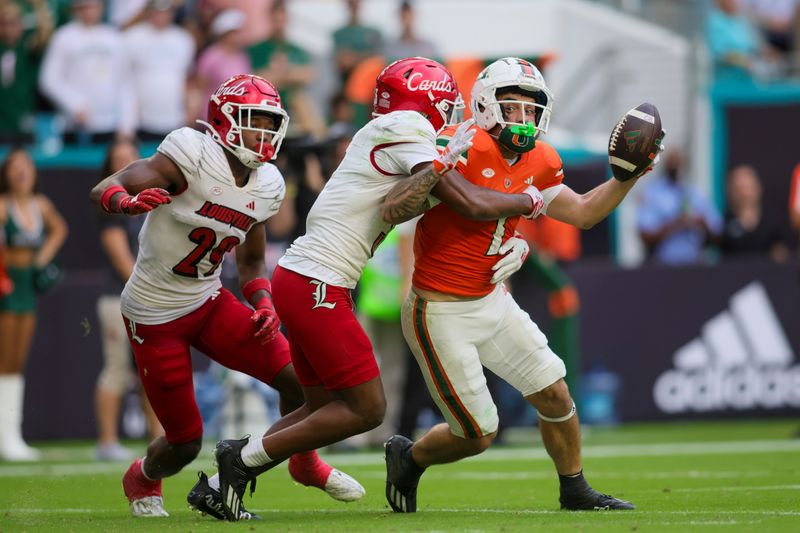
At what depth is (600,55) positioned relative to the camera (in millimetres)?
16703

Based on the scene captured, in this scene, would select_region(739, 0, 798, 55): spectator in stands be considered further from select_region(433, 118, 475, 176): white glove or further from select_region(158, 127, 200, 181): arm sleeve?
select_region(158, 127, 200, 181): arm sleeve

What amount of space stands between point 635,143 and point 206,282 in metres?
2.29

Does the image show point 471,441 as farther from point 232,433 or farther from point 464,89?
point 464,89

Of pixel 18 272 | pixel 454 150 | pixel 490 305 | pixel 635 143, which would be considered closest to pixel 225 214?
pixel 454 150

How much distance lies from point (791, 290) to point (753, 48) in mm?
4814

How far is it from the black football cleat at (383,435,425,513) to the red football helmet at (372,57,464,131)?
169 centimetres

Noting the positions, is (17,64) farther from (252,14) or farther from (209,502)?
(209,502)

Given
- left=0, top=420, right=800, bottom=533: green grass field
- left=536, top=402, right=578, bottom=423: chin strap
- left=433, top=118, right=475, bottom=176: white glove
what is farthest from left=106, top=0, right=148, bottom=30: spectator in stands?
left=536, top=402, right=578, bottom=423: chin strap

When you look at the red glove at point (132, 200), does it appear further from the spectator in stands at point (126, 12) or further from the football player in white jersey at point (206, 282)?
the spectator in stands at point (126, 12)

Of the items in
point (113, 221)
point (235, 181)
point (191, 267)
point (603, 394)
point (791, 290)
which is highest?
point (235, 181)

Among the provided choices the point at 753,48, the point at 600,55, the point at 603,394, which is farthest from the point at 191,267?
the point at 753,48

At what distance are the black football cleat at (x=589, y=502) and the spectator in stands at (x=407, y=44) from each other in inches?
343

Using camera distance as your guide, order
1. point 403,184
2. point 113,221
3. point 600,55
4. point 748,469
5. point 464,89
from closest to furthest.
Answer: point 403,184 → point 748,469 → point 113,221 → point 464,89 → point 600,55

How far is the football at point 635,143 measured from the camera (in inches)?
272
